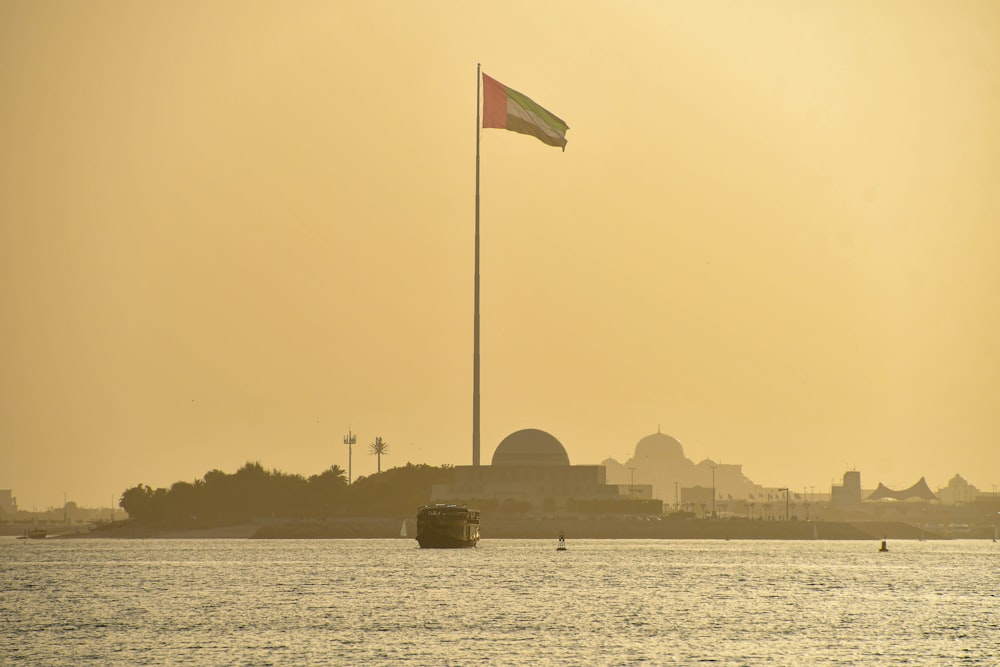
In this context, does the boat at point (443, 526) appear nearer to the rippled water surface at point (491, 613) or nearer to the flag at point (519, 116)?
the rippled water surface at point (491, 613)

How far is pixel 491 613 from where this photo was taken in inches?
3969

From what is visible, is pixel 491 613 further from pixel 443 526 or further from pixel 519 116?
pixel 443 526

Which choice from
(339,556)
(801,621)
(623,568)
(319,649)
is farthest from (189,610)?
(339,556)

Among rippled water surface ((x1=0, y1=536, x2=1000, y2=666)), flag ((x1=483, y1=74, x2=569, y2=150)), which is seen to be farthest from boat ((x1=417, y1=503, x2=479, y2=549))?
flag ((x1=483, y1=74, x2=569, y2=150))

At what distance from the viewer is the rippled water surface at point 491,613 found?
8050 cm

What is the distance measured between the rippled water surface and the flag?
136ft

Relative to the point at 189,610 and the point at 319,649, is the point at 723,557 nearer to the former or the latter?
the point at 189,610

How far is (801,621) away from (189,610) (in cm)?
3614

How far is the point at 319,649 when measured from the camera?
82125 millimetres

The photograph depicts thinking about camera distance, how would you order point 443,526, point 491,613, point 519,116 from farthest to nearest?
point 443,526, point 519,116, point 491,613

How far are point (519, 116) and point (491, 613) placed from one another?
80.1 meters

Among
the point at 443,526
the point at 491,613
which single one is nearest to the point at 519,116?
the point at 443,526

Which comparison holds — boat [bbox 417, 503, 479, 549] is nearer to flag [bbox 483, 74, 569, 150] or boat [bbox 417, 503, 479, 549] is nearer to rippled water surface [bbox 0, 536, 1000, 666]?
rippled water surface [bbox 0, 536, 1000, 666]

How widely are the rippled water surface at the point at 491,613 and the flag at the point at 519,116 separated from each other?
41.3 metres
